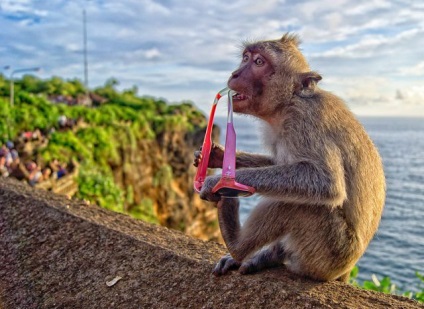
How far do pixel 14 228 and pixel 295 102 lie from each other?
12.7ft

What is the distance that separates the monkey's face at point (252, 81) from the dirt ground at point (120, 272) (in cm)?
141

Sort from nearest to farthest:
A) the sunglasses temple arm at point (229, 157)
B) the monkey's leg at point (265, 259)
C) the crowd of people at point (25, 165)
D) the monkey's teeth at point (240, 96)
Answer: the sunglasses temple arm at point (229, 157) < the monkey's teeth at point (240, 96) < the monkey's leg at point (265, 259) < the crowd of people at point (25, 165)

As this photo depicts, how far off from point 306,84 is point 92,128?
63.9ft

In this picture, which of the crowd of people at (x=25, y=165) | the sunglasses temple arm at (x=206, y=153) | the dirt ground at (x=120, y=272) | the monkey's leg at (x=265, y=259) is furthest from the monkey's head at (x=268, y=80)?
the crowd of people at (x=25, y=165)

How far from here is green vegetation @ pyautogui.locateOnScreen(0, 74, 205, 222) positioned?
1708 centimetres

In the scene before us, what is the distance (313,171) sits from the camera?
13.0 feet

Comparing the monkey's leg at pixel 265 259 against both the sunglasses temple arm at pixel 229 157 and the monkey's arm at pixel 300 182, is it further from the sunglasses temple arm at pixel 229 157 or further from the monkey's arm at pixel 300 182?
the sunglasses temple arm at pixel 229 157

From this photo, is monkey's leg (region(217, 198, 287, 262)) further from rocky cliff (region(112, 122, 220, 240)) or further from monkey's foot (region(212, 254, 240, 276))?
rocky cliff (region(112, 122, 220, 240))

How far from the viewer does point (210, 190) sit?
13.0 ft

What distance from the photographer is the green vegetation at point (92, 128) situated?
1708 centimetres

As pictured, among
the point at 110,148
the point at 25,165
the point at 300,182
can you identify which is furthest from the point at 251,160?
the point at 110,148

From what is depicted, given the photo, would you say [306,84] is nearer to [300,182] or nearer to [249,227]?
[300,182]

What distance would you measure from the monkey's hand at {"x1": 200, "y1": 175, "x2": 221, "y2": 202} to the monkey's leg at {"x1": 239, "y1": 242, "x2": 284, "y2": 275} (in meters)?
0.82

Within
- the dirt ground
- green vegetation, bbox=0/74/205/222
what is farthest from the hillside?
the dirt ground
